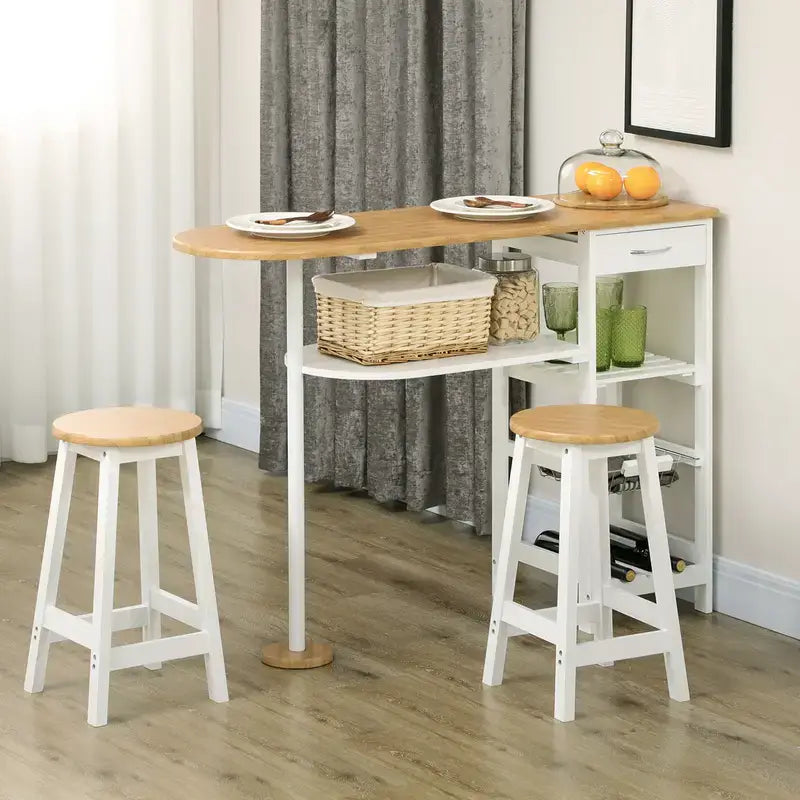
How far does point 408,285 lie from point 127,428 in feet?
2.41

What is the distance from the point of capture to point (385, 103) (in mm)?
4219

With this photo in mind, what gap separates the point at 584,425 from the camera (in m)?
3.03

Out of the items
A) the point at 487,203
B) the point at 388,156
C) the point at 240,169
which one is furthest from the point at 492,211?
the point at 240,169

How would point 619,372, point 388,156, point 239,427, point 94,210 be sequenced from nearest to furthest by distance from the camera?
point 619,372 → point 388,156 → point 94,210 → point 239,427

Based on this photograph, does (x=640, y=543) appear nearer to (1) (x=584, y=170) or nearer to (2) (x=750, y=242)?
(2) (x=750, y=242)

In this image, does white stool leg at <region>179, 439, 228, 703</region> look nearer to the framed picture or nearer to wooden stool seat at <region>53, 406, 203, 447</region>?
wooden stool seat at <region>53, 406, 203, 447</region>

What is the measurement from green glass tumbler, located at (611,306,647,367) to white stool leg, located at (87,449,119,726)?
1208mm

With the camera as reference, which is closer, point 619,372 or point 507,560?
point 507,560

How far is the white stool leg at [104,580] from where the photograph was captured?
9.68ft

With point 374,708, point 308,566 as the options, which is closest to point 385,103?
point 308,566

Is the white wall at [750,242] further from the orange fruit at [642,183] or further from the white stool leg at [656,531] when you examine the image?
the white stool leg at [656,531]

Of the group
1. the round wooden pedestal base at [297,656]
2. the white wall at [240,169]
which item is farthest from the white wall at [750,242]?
the white wall at [240,169]

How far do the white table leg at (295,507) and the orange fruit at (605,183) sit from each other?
78cm

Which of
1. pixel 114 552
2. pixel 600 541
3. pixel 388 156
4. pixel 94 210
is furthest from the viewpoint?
pixel 94 210
